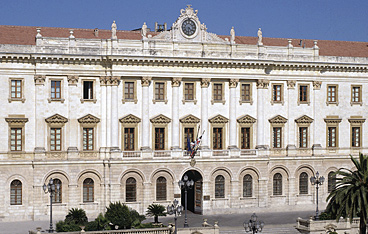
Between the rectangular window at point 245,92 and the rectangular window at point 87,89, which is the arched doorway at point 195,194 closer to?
the rectangular window at point 245,92

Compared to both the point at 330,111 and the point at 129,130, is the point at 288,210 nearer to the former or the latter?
the point at 330,111

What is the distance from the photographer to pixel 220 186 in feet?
208

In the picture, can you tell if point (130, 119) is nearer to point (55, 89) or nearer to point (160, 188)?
point (160, 188)

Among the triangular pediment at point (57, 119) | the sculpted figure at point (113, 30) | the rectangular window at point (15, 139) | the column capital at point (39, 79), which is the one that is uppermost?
the sculpted figure at point (113, 30)

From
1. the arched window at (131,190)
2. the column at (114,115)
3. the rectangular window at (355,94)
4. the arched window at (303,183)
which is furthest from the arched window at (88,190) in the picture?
A: the rectangular window at (355,94)

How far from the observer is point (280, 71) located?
215 feet

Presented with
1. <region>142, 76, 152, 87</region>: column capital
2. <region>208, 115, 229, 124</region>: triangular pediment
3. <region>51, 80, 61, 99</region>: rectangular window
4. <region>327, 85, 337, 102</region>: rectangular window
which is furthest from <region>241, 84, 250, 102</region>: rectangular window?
<region>51, 80, 61, 99</region>: rectangular window

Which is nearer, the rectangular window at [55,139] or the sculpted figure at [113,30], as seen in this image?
the rectangular window at [55,139]

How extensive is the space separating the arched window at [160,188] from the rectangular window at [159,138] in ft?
8.60

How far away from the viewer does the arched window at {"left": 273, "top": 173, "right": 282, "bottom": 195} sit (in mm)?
65625

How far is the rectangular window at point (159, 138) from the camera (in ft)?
203

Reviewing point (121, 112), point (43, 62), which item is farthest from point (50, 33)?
point (121, 112)

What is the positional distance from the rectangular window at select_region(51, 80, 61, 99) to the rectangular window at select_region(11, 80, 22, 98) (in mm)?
2545

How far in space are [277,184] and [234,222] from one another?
9070 mm
